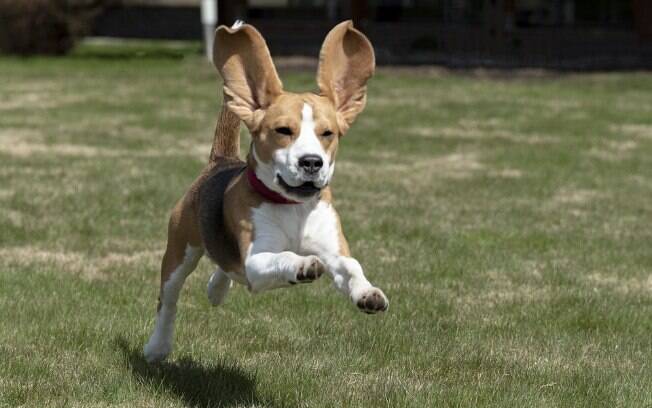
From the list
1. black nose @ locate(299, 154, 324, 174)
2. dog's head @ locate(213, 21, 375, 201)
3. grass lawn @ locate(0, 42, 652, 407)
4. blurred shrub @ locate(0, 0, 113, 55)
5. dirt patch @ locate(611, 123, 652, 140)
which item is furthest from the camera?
blurred shrub @ locate(0, 0, 113, 55)

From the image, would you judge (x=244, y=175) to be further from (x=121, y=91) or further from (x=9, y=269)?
(x=121, y=91)

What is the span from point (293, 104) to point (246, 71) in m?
0.45

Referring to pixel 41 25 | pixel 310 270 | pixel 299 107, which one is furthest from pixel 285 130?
pixel 41 25

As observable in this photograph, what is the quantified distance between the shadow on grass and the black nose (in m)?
1.39

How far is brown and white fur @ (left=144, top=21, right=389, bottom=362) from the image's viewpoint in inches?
211

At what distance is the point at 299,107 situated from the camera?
558 cm

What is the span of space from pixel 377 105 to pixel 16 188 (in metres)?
11.3

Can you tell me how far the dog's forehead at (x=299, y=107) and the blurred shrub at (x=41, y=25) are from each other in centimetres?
3076

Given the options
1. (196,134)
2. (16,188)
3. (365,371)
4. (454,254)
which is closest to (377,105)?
(196,134)

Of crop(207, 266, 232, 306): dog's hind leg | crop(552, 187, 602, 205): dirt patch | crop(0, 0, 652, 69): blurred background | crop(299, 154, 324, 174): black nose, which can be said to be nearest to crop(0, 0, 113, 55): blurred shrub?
crop(0, 0, 652, 69): blurred background

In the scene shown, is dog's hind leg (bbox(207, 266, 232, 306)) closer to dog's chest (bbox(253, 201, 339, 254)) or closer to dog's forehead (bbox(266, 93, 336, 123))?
dog's chest (bbox(253, 201, 339, 254))

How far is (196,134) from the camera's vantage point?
1941 centimetres

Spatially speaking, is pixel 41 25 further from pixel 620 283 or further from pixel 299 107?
pixel 299 107

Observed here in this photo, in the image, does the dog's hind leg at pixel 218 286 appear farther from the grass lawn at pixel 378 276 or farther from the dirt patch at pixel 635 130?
the dirt patch at pixel 635 130
